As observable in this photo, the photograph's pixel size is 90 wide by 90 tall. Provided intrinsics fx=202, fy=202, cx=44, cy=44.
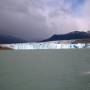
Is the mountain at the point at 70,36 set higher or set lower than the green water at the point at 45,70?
higher

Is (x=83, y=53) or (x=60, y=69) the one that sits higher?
(x=83, y=53)

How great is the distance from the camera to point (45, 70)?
2584 millimetres

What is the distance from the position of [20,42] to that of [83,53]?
861 millimetres

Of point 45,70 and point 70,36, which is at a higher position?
point 70,36

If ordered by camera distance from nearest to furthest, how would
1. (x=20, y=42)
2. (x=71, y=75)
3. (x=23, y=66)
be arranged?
(x=20, y=42) < (x=71, y=75) < (x=23, y=66)

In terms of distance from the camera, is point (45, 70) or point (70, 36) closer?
point (70, 36)

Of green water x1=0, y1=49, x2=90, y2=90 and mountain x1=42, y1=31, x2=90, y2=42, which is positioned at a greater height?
mountain x1=42, y1=31, x2=90, y2=42

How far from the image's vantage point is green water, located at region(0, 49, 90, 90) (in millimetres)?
2219

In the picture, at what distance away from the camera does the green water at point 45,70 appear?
2.22 metres

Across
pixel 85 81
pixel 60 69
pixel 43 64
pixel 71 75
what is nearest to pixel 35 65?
pixel 43 64

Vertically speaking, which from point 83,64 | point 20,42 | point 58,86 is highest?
point 20,42

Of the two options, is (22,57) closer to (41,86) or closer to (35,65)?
(35,65)

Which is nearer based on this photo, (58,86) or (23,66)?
(58,86)

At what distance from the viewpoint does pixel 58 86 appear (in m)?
2.20
